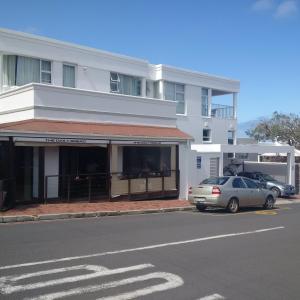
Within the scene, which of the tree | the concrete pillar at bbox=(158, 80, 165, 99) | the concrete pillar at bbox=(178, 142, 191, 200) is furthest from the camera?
the tree

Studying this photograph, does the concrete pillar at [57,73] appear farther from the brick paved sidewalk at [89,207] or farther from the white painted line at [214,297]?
the white painted line at [214,297]

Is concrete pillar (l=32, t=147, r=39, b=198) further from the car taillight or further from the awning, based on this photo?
the car taillight

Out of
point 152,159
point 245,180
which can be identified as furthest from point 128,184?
point 245,180

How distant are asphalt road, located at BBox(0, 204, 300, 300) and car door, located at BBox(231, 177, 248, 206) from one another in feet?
17.0

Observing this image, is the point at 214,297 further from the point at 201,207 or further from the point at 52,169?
the point at 52,169

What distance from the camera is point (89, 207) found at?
17188 millimetres

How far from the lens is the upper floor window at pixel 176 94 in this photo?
30.7m

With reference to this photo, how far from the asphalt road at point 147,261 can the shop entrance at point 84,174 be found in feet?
17.0

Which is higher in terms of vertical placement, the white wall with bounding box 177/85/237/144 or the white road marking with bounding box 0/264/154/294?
the white wall with bounding box 177/85/237/144

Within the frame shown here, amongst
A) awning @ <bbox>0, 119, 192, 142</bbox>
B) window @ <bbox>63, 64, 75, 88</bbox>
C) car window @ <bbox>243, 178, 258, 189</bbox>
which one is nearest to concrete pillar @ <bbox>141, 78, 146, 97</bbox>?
window @ <bbox>63, 64, 75, 88</bbox>

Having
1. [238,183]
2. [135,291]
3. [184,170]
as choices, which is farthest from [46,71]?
[135,291]

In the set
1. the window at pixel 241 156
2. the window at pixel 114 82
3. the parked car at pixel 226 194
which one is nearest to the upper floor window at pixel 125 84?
the window at pixel 114 82

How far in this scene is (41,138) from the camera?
1692 centimetres

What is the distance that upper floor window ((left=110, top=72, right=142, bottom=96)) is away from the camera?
27.3 m
